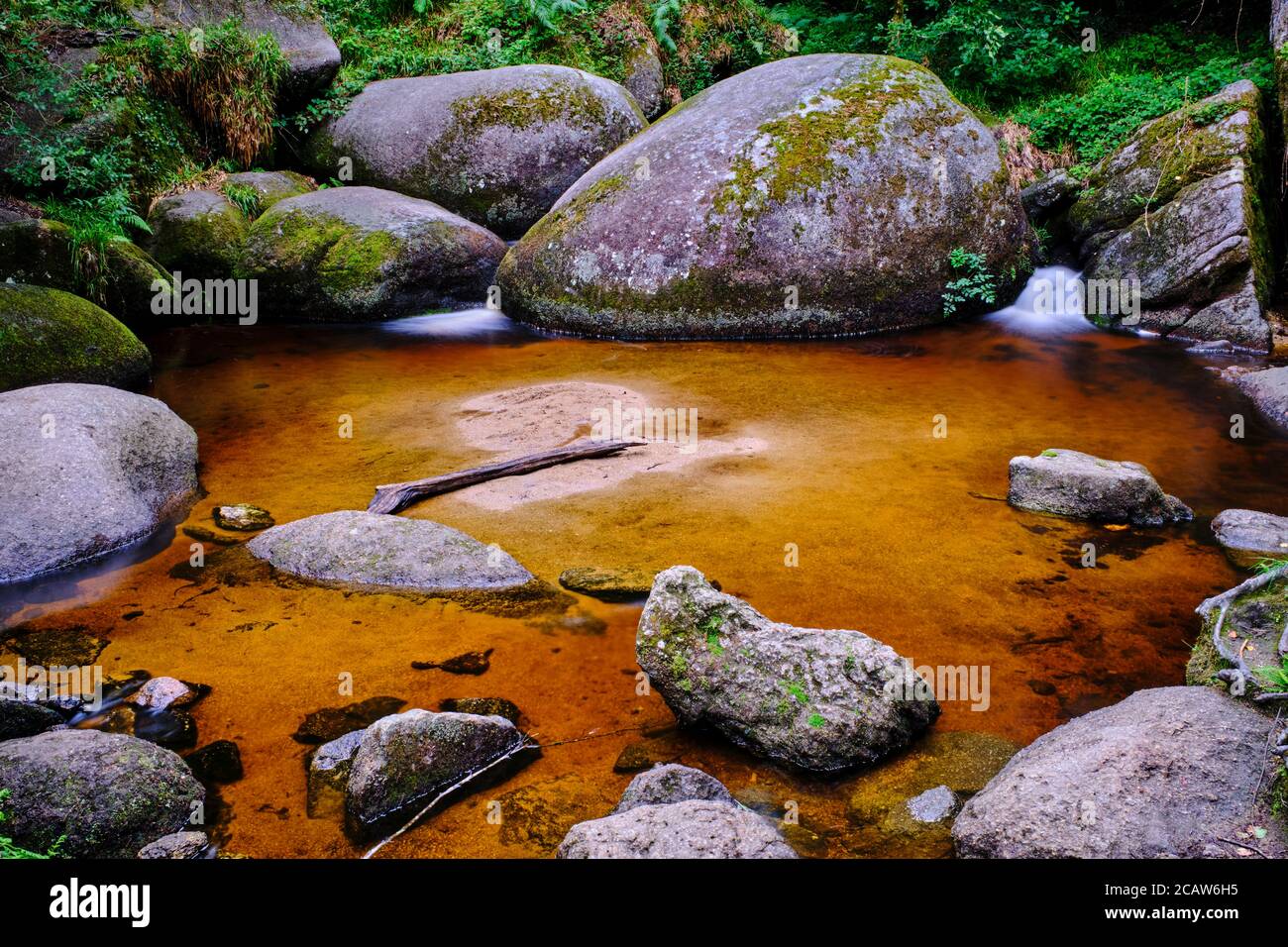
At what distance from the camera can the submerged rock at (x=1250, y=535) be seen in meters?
4.15

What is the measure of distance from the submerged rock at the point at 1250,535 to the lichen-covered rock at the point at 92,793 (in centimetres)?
439

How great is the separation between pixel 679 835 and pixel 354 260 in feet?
27.4

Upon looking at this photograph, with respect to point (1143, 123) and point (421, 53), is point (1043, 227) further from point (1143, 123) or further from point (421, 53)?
point (421, 53)

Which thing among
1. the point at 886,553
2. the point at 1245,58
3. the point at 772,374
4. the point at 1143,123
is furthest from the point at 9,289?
the point at 1245,58

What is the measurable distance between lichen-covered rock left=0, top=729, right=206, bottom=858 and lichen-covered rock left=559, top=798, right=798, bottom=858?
1201 millimetres

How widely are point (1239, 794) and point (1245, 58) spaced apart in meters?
11.6

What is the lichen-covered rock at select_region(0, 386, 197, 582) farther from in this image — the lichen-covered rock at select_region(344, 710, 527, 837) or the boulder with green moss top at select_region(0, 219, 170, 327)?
the boulder with green moss top at select_region(0, 219, 170, 327)

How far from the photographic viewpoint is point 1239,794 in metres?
2.11

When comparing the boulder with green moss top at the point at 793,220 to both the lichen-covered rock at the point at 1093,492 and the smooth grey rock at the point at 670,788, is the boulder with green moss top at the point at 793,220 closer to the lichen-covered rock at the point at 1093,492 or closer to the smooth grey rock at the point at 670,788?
the lichen-covered rock at the point at 1093,492

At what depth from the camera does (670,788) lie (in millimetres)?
2479

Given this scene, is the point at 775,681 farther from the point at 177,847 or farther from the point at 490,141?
the point at 490,141

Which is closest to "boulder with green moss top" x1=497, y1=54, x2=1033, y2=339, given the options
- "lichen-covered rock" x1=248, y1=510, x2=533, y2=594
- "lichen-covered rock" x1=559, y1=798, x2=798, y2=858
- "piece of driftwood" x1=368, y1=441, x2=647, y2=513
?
"piece of driftwood" x1=368, y1=441, x2=647, y2=513

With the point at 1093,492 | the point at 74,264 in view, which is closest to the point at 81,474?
the point at 74,264

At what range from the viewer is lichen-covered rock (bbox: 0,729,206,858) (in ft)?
7.89
